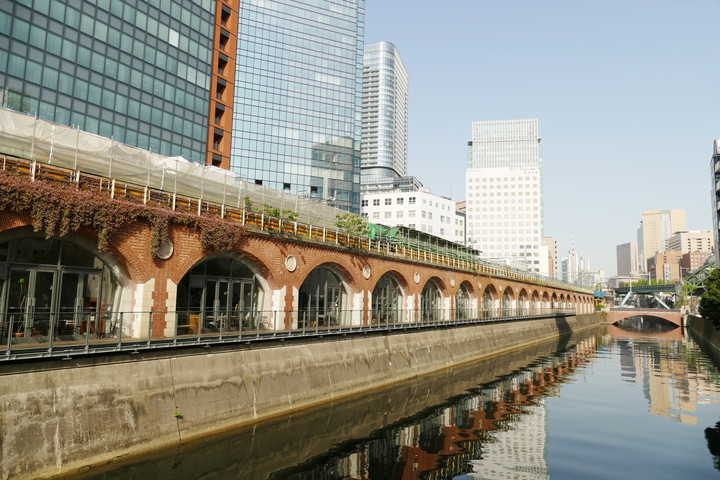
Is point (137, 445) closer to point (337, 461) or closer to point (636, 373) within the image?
point (337, 461)

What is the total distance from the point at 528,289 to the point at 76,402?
7091 centimetres

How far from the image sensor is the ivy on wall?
650 inches

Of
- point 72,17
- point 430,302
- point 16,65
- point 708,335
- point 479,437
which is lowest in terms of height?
point 479,437

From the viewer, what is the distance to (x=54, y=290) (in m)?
19.1

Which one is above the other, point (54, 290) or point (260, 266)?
point (260, 266)

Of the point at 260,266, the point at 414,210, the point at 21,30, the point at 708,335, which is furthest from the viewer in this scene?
the point at 414,210

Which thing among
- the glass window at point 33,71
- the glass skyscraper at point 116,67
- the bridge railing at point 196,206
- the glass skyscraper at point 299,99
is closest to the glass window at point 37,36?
the glass skyscraper at point 116,67

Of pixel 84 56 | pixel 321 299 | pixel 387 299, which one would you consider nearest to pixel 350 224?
pixel 321 299

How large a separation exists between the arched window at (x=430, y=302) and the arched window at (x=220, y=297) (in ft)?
68.6

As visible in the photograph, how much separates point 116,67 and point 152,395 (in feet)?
147

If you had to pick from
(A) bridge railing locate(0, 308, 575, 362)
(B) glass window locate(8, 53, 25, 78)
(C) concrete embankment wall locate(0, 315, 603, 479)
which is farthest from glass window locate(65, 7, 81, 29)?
(C) concrete embankment wall locate(0, 315, 603, 479)

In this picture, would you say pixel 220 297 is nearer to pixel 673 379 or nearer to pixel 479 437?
pixel 479 437

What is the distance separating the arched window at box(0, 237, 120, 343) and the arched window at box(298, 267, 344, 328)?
12.3 meters

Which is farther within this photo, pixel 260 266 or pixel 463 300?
pixel 463 300
